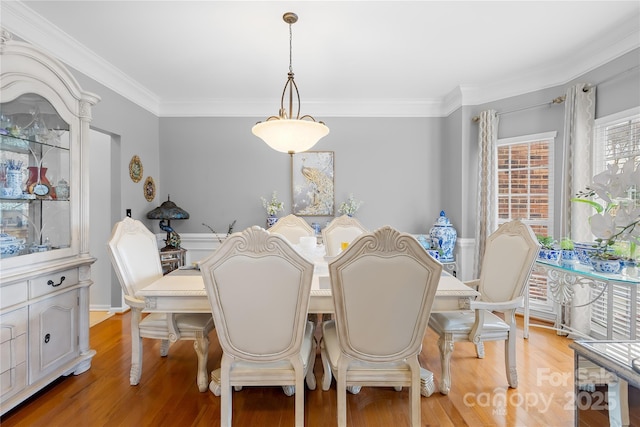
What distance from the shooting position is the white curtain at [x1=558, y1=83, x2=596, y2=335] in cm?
298

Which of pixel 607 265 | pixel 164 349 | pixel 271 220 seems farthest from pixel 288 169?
pixel 607 265

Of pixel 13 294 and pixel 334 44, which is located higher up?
pixel 334 44

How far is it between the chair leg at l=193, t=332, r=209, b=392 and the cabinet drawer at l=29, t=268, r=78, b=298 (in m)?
1.04

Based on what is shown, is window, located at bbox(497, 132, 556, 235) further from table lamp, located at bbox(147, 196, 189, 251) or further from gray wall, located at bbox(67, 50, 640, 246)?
table lamp, located at bbox(147, 196, 189, 251)

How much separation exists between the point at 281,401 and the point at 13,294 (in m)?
1.74

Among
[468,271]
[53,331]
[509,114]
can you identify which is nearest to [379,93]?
[509,114]

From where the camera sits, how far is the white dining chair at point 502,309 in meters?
2.05

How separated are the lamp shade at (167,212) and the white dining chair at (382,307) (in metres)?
3.16

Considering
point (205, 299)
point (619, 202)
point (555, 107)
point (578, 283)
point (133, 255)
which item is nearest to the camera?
point (619, 202)

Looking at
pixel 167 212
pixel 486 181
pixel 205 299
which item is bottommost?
pixel 205 299

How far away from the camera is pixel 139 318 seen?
2207 mm

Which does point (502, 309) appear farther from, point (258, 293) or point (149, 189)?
point (149, 189)

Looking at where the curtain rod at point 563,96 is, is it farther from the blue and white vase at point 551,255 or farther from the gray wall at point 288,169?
the blue and white vase at point 551,255

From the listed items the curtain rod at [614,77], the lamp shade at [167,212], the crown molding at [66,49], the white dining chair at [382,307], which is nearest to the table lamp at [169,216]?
the lamp shade at [167,212]
